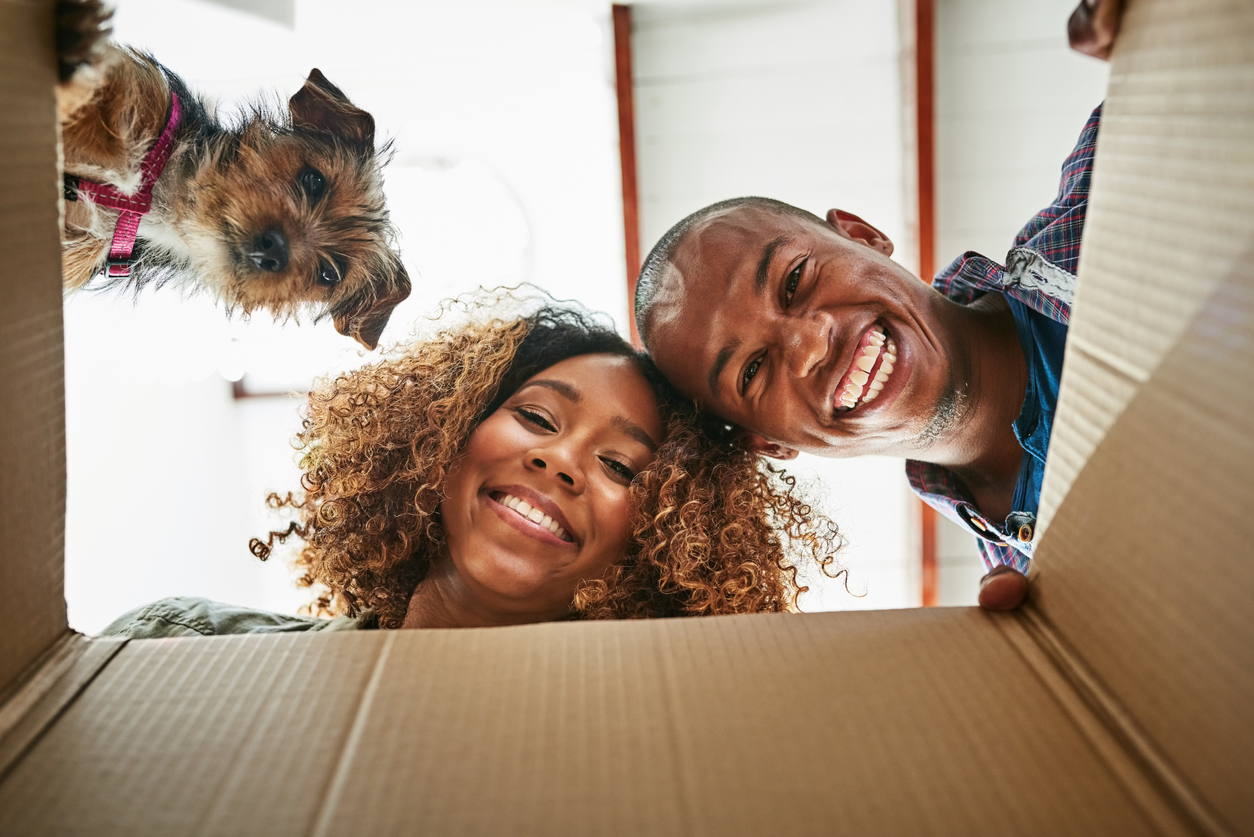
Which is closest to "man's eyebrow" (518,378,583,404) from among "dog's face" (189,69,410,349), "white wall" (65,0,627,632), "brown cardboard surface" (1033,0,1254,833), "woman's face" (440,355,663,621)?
"woman's face" (440,355,663,621)

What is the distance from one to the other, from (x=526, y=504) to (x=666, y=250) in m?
0.66

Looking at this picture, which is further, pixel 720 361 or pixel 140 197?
pixel 720 361

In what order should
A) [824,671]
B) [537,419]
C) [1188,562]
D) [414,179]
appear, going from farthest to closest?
[414,179] < [537,419] < [824,671] < [1188,562]

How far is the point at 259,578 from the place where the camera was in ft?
15.1

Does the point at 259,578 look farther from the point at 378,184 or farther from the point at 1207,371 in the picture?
the point at 1207,371

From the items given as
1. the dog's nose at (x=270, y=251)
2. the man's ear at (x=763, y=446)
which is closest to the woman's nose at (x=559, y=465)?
the man's ear at (x=763, y=446)

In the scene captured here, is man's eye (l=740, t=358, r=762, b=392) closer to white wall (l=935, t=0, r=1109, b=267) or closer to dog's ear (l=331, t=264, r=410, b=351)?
dog's ear (l=331, t=264, r=410, b=351)

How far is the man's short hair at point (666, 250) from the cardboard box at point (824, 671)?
40.4 inches

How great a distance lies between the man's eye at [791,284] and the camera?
159cm

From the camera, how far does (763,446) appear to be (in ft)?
5.78

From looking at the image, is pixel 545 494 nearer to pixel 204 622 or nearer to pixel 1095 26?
pixel 204 622

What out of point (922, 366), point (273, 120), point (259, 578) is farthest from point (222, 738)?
point (259, 578)

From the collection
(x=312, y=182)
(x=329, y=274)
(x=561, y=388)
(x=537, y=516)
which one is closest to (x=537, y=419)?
(x=561, y=388)

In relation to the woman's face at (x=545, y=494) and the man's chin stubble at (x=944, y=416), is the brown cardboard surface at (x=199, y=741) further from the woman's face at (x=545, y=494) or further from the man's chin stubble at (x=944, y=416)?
the man's chin stubble at (x=944, y=416)
